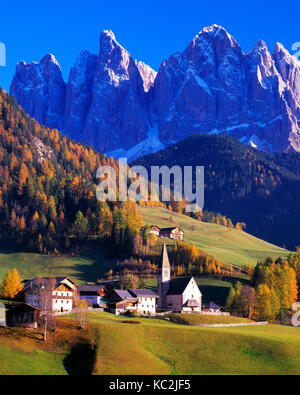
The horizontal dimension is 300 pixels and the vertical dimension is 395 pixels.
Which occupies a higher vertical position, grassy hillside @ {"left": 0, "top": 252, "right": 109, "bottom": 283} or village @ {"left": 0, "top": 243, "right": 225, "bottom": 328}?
grassy hillside @ {"left": 0, "top": 252, "right": 109, "bottom": 283}

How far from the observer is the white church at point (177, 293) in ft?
435

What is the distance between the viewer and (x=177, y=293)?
5285 inches

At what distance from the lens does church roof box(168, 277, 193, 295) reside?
439ft

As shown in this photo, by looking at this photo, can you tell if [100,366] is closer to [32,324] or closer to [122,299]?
[32,324]

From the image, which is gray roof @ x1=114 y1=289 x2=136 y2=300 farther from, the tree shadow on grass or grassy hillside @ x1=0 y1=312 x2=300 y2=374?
the tree shadow on grass

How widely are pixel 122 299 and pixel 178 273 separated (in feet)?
163

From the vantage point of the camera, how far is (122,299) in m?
125

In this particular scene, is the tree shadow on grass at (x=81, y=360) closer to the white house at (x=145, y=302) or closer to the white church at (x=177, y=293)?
the white house at (x=145, y=302)

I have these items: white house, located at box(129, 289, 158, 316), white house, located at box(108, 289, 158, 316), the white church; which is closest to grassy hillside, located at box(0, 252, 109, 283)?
the white church

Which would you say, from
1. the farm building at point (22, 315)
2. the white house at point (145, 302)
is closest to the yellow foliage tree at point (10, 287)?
the white house at point (145, 302)

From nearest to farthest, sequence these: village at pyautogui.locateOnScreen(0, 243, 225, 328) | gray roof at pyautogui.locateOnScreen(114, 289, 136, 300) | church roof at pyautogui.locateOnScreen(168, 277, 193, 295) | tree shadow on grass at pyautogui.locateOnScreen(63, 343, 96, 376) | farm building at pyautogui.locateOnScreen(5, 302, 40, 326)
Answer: tree shadow on grass at pyautogui.locateOnScreen(63, 343, 96, 376)
farm building at pyautogui.locateOnScreen(5, 302, 40, 326)
village at pyautogui.locateOnScreen(0, 243, 225, 328)
gray roof at pyautogui.locateOnScreen(114, 289, 136, 300)
church roof at pyautogui.locateOnScreen(168, 277, 193, 295)

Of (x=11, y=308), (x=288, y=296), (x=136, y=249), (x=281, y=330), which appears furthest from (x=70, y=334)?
(x=136, y=249)

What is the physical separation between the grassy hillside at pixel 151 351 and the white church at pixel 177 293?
3126 cm

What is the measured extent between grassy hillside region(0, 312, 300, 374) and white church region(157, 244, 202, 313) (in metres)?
31.3
